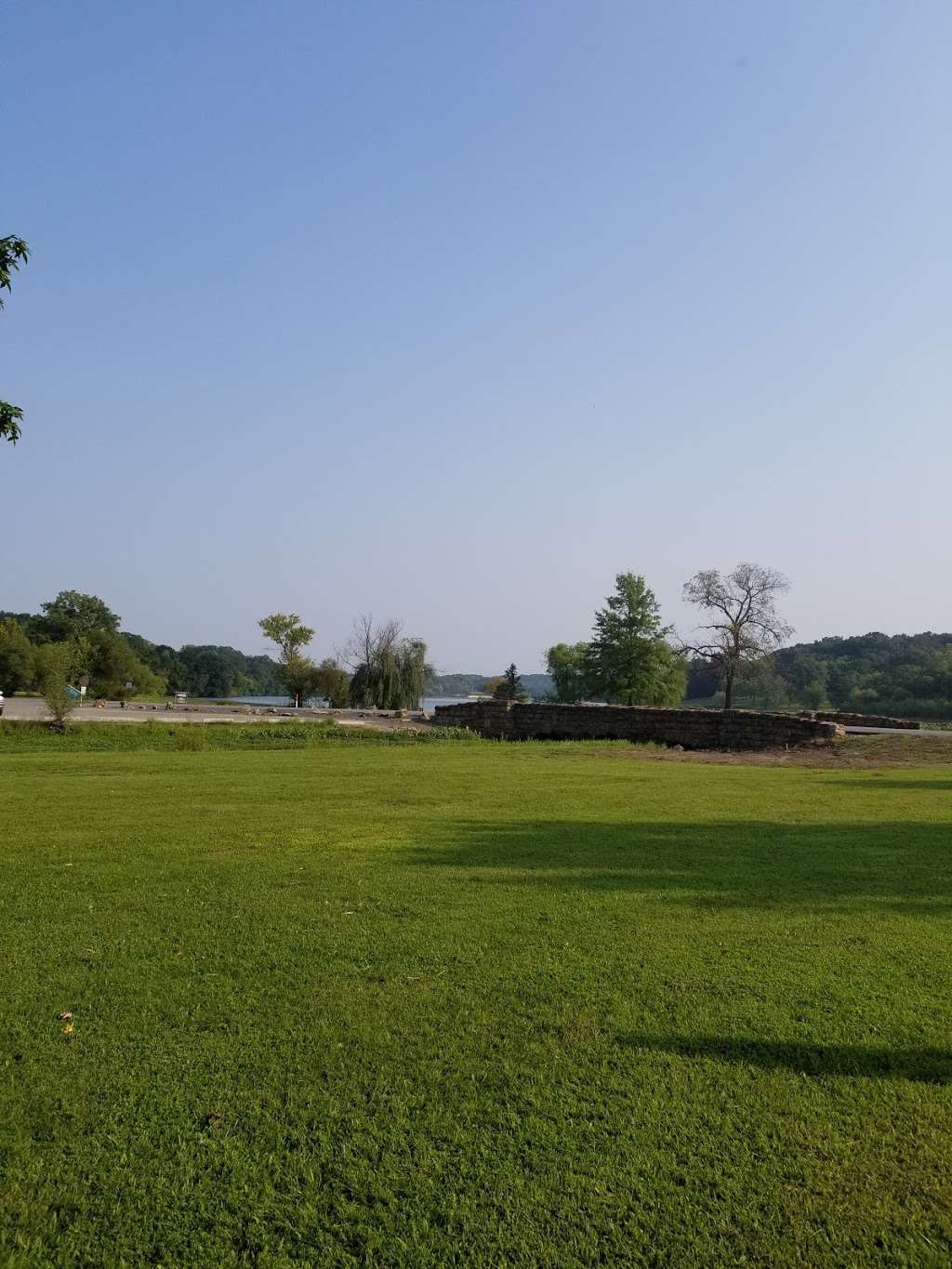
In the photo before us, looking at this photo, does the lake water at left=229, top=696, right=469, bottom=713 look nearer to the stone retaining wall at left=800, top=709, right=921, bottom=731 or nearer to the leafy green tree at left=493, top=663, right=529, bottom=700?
the leafy green tree at left=493, top=663, right=529, bottom=700

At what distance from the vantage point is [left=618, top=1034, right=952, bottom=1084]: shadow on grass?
3.27 metres

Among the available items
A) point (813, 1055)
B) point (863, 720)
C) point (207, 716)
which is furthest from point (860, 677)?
point (813, 1055)

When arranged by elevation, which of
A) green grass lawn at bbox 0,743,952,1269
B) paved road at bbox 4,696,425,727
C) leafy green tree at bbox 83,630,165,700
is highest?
leafy green tree at bbox 83,630,165,700

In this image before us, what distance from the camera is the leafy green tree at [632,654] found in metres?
53.2

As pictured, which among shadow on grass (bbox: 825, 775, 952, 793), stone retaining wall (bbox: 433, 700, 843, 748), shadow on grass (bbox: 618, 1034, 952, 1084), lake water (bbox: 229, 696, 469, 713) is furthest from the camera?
lake water (bbox: 229, 696, 469, 713)

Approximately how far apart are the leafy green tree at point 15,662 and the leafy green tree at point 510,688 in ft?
104

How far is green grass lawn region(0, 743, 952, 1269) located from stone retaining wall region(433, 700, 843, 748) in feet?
63.0

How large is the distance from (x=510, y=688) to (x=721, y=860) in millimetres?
64423

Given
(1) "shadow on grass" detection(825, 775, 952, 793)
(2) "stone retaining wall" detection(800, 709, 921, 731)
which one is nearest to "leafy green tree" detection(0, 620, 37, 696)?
(2) "stone retaining wall" detection(800, 709, 921, 731)

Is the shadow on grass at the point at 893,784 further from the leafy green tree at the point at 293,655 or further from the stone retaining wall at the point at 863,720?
the leafy green tree at the point at 293,655

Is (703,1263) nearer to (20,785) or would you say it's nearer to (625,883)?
(625,883)

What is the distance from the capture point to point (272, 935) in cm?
482

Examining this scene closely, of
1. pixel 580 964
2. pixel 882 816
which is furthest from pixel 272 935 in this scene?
pixel 882 816

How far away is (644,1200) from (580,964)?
1854 mm
